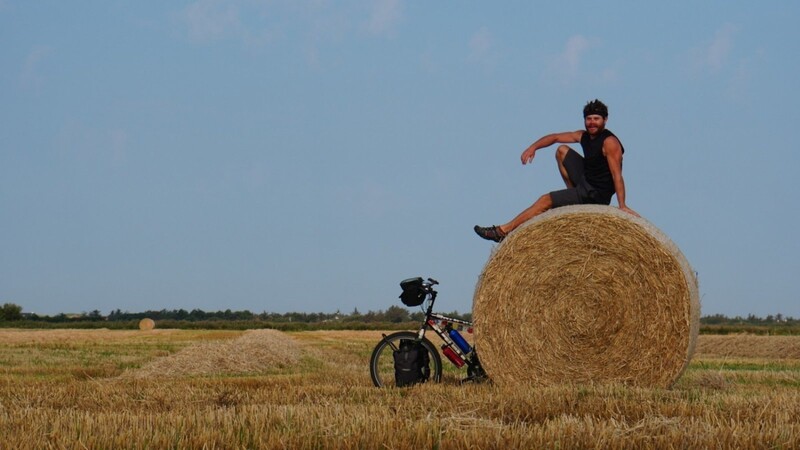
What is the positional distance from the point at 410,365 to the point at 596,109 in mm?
3294

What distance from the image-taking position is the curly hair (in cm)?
982

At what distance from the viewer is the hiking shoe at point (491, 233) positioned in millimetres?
9781

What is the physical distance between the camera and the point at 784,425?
225 inches

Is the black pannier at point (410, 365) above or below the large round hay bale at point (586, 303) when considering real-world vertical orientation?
below

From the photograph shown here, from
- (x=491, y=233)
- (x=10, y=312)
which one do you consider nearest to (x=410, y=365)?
(x=491, y=233)

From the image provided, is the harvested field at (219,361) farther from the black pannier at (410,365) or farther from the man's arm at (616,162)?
the man's arm at (616,162)

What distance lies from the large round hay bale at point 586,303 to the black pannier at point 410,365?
25.7 inches

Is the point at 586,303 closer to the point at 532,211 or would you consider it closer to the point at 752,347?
the point at 532,211

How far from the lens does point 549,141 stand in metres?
10.1

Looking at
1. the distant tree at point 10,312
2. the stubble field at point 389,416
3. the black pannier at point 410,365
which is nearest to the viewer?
the stubble field at point 389,416

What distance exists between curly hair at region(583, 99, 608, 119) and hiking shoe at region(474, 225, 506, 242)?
1518 mm

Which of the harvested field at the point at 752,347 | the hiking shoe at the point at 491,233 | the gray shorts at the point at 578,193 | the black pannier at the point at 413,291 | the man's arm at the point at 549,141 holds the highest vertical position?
the man's arm at the point at 549,141

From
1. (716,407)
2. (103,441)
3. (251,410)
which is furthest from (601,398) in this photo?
(103,441)

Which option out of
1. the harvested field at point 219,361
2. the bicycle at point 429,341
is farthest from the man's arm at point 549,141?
the harvested field at point 219,361
